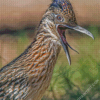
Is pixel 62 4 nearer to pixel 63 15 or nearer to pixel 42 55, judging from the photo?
pixel 63 15

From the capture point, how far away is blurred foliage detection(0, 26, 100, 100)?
395 centimetres

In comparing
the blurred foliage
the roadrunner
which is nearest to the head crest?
the roadrunner

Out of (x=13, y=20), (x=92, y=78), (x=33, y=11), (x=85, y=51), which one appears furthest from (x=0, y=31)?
(x=92, y=78)

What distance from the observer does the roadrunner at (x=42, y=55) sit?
2426mm

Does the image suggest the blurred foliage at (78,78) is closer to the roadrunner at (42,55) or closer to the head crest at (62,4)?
the roadrunner at (42,55)

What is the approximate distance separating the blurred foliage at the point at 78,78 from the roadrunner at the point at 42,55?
56.7 inches

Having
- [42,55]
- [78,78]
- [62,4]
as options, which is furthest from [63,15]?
[78,78]

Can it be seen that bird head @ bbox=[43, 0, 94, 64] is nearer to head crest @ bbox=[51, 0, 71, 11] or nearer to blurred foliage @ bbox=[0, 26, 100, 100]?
head crest @ bbox=[51, 0, 71, 11]

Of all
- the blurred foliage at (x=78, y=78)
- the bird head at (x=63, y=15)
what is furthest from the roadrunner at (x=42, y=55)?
the blurred foliage at (x=78, y=78)

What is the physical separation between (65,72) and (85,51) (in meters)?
0.85

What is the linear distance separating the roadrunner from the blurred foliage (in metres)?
1.44

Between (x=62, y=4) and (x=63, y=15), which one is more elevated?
(x=62, y=4)

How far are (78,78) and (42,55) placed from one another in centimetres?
186

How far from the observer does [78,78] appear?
4.19 m
